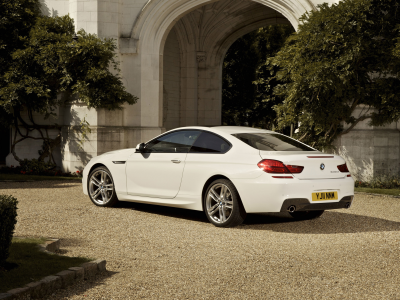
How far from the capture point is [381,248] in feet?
19.9

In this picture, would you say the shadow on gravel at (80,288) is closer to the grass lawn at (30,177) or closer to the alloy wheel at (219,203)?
the alloy wheel at (219,203)

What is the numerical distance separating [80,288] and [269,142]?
401cm

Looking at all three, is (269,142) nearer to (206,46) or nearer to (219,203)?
(219,203)

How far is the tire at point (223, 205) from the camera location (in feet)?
23.3

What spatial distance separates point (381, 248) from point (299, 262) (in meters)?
1.30

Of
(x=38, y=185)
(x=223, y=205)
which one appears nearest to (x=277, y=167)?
(x=223, y=205)

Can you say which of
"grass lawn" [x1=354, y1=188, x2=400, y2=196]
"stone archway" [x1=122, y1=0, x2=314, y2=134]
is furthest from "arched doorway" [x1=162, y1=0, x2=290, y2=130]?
"grass lawn" [x1=354, y1=188, x2=400, y2=196]

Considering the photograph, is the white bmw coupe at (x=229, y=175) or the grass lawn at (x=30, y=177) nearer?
the white bmw coupe at (x=229, y=175)

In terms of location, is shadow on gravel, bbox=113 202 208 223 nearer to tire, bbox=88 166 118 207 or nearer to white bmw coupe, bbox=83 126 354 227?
tire, bbox=88 166 118 207

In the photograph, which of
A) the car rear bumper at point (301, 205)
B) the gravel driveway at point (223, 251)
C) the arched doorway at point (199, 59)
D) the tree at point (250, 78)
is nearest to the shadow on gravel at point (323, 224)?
the gravel driveway at point (223, 251)

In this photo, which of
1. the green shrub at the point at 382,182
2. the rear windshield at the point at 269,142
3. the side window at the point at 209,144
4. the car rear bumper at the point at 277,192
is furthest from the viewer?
the green shrub at the point at 382,182

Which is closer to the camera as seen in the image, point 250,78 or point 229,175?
point 229,175

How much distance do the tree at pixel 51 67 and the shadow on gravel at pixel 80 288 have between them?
1069 centimetres

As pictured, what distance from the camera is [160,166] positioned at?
816 centimetres
